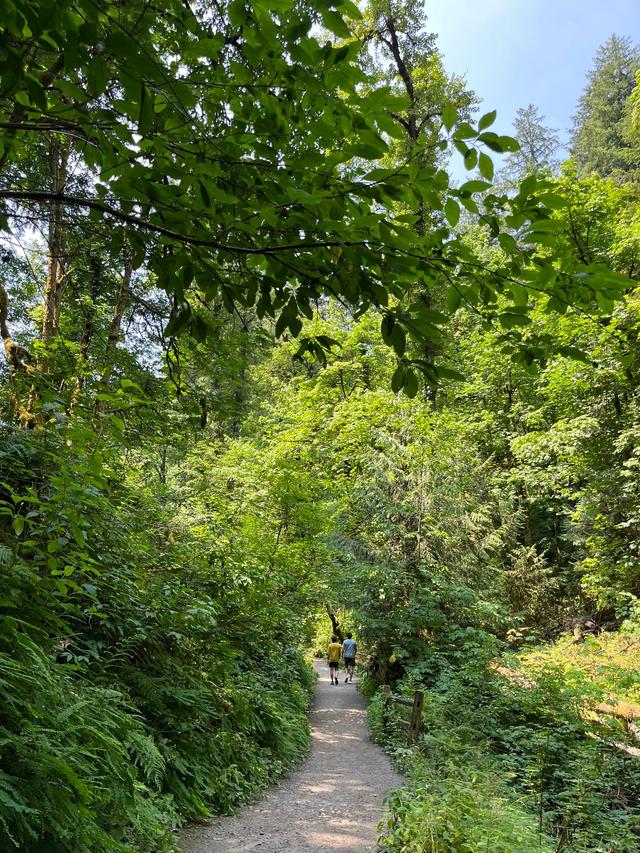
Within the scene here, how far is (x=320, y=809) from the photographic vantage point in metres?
6.03

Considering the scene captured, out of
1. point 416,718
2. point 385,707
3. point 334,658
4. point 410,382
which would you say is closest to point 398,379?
point 410,382

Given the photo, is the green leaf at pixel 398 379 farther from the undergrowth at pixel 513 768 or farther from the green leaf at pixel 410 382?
the undergrowth at pixel 513 768

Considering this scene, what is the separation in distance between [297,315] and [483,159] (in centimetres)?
62

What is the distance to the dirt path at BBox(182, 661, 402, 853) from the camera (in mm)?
4784

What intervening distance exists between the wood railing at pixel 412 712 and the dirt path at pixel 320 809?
1.76 ft

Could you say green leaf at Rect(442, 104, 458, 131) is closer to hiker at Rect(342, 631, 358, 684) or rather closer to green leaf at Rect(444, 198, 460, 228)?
green leaf at Rect(444, 198, 460, 228)

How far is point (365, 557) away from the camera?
12086 mm

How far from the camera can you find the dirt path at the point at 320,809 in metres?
4.78

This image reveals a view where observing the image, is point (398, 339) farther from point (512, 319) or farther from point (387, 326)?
point (512, 319)

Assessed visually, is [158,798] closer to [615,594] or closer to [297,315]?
[297,315]

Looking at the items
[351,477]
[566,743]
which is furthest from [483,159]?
[351,477]

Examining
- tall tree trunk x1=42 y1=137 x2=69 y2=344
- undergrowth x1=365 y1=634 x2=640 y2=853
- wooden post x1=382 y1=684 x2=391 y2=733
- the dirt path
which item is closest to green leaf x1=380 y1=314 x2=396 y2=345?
undergrowth x1=365 y1=634 x2=640 y2=853

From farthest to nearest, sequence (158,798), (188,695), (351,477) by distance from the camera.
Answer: (351,477)
(188,695)
(158,798)

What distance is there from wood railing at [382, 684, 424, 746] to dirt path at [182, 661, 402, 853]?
1.76 ft
